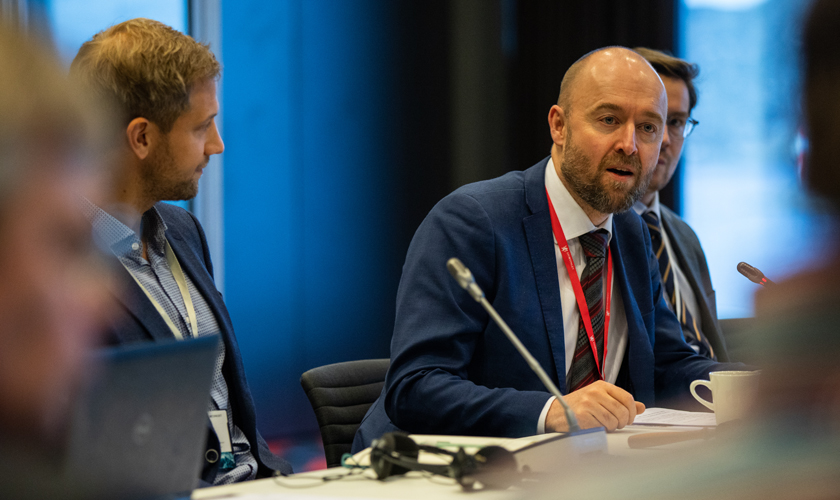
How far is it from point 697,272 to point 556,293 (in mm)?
1347

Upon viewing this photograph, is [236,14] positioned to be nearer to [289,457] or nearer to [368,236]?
[368,236]

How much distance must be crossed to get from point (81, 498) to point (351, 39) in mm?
5075

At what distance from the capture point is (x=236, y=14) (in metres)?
5.07

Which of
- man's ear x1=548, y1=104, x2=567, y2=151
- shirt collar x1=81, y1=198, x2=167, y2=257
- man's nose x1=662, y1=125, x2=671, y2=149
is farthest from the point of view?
man's nose x1=662, y1=125, x2=671, y2=149

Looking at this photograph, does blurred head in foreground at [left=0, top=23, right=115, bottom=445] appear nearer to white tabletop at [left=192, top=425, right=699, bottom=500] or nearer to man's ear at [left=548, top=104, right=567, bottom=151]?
white tabletop at [left=192, top=425, right=699, bottom=500]

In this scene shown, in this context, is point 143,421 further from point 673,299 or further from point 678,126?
point 678,126

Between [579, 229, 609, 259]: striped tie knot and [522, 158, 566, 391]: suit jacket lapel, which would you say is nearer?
[522, 158, 566, 391]: suit jacket lapel

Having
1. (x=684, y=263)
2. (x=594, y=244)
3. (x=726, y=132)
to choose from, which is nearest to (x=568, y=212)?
(x=594, y=244)

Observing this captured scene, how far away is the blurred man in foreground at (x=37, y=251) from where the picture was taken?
0.69m

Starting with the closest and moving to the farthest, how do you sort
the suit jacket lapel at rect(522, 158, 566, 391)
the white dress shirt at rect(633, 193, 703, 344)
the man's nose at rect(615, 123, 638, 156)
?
the suit jacket lapel at rect(522, 158, 566, 391) → the man's nose at rect(615, 123, 638, 156) → the white dress shirt at rect(633, 193, 703, 344)

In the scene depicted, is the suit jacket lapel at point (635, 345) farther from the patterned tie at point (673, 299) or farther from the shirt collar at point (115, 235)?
the shirt collar at point (115, 235)

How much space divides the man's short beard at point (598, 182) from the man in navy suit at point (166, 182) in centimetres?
96

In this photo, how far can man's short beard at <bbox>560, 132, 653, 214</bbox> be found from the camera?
2146mm

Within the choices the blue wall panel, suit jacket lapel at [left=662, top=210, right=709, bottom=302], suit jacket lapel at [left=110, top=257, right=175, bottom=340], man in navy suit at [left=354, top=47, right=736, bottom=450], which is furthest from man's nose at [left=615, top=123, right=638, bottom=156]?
the blue wall panel
